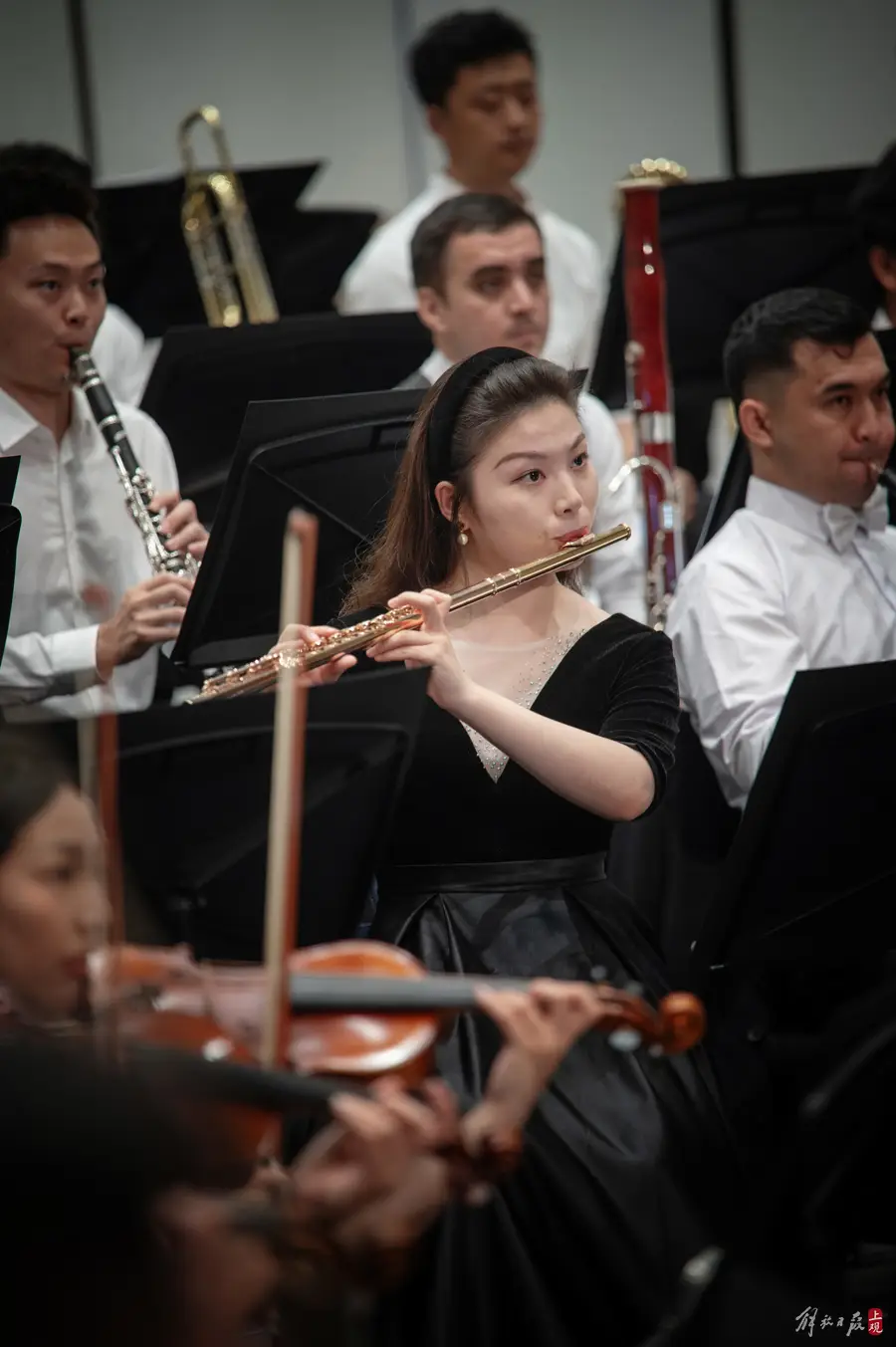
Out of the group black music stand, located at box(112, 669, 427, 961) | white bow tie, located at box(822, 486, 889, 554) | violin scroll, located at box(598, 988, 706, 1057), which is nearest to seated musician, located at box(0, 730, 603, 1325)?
violin scroll, located at box(598, 988, 706, 1057)

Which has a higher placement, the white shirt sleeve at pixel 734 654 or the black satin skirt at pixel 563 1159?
the white shirt sleeve at pixel 734 654

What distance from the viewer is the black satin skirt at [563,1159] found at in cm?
201

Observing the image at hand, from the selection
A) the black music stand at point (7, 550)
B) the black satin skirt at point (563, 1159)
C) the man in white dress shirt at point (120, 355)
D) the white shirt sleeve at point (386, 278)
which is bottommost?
the black satin skirt at point (563, 1159)

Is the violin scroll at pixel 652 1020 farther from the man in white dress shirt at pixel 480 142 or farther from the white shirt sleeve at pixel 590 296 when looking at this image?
the white shirt sleeve at pixel 590 296

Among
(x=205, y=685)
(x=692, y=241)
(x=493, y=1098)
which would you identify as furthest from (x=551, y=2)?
(x=493, y=1098)

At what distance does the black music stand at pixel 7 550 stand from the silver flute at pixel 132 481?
0.41m

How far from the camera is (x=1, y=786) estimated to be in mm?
1641

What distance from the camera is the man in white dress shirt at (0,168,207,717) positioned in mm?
3000

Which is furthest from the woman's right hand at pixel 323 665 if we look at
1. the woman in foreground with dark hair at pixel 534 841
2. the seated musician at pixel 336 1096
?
the seated musician at pixel 336 1096

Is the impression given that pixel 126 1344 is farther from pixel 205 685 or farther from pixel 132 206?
pixel 132 206

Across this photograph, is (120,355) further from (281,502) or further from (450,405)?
(450,405)

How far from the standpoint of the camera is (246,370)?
3227 mm

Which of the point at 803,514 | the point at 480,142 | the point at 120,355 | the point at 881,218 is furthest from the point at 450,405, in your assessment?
the point at 480,142

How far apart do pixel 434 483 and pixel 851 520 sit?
91cm
